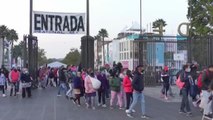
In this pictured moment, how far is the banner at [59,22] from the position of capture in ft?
79.5

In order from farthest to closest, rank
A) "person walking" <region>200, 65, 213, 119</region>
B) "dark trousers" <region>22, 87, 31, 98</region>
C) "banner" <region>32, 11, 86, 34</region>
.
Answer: "banner" <region>32, 11, 86, 34</region>, "dark trousers" <region>22, 87, 31, 98</region>, "person walking" <region>200, 65, 213, 119</region>

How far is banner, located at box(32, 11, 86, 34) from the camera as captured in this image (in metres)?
24.2

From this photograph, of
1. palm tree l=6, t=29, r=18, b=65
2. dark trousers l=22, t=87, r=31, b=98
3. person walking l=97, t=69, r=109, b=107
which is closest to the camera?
person walking l=97, t=69, r=109, b=107

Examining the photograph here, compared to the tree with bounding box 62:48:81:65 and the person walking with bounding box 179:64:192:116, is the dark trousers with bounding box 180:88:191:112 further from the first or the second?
the tree with bounding box 62:48:81:65

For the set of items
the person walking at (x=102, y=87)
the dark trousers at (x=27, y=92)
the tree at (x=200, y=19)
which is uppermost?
the tree at (x=200, y=19)

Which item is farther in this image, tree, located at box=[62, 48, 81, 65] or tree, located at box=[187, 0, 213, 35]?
tree, located at box=[62, 48, 81, 65]

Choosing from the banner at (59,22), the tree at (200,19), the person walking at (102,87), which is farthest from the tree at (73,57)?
the person walking at (102,87)

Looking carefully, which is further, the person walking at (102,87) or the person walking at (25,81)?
the person walking at (25,81)

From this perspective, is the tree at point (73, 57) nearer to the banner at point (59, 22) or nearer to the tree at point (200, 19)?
the tree at point (200, 19)

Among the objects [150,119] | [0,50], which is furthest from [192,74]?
[0,50]

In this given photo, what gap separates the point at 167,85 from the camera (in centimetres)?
2253

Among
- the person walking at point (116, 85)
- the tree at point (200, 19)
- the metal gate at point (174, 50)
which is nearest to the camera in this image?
the person walking at point (116, 85)

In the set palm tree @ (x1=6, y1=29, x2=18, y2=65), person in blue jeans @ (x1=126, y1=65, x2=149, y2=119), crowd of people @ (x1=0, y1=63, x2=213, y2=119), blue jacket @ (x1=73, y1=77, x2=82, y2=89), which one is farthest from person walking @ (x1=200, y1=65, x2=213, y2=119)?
palm tree @ (x1=6, y1=29, x2=18, y2=65)

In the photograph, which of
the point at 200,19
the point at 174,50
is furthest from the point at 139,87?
the point at 200,19
